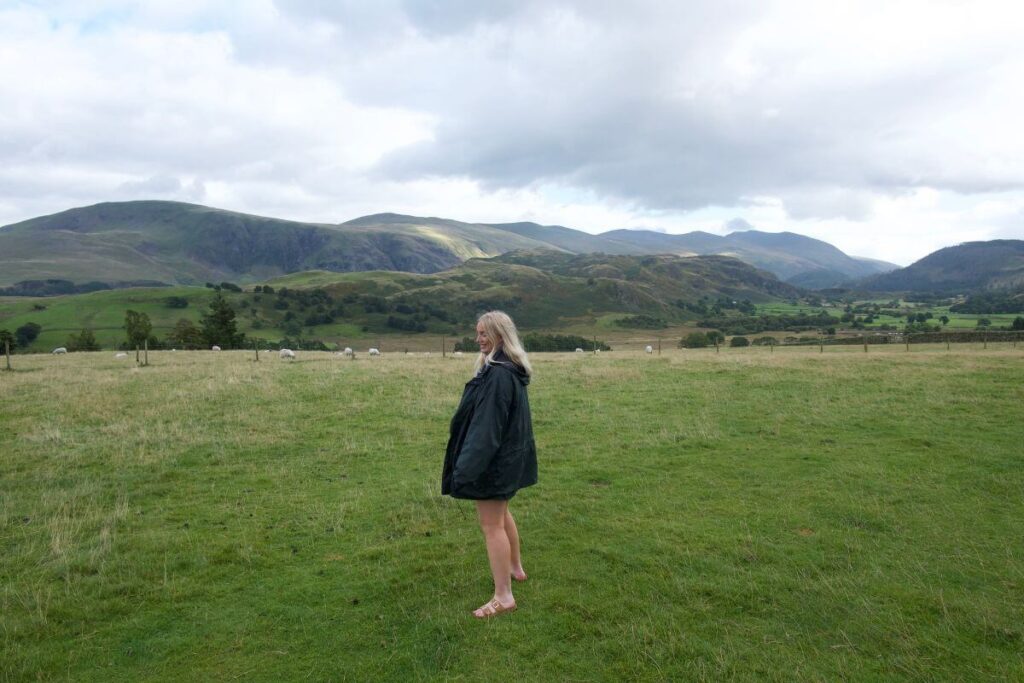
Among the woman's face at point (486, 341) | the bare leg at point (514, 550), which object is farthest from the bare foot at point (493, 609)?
the woman's face at point (486, 341)

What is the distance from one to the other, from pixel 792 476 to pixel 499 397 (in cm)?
776

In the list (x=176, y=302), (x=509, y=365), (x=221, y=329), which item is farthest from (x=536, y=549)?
(x=176, y=302)

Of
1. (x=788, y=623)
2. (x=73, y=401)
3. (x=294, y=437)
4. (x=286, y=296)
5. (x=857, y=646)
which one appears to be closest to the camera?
(x=857, y=646)

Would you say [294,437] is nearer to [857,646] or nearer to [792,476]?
[792,476]

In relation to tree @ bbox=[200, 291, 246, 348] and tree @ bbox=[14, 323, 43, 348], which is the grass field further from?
tree @ bbox=[14, 323, 43, 348]

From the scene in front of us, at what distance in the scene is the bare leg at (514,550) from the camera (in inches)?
266

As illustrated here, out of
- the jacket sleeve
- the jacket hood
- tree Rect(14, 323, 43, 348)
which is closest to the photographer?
the jacket sleeve

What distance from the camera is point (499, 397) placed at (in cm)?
597

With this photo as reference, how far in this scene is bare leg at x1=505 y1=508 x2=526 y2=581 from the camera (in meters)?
6.77

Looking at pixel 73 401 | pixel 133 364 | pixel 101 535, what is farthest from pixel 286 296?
pixel 101 535

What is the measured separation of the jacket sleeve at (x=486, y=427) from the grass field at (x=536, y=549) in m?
1.73

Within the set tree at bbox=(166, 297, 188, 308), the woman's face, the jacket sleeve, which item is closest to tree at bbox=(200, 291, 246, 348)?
the woman's face

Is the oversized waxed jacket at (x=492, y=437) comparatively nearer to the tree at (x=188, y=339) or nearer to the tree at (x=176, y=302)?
the tree at (x=188, y=339)

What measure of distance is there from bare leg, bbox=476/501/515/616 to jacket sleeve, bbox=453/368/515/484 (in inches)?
20.9
